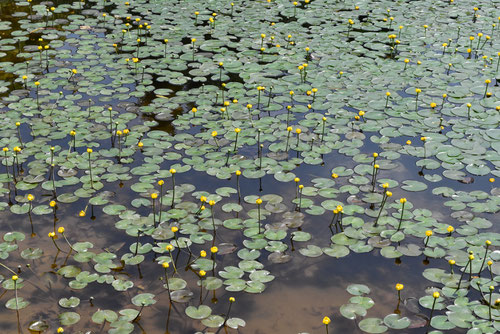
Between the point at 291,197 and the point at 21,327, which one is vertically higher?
the point at 291,197

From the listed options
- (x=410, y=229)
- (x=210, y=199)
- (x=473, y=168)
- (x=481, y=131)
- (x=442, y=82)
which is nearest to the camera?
(x=410, y=229)

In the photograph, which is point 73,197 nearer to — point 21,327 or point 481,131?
point 21,327

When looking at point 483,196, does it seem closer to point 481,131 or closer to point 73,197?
point 481,131

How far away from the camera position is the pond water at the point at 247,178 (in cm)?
334

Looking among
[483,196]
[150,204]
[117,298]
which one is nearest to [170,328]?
[117,298]

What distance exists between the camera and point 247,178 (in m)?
4.43

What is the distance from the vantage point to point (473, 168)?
175 inches

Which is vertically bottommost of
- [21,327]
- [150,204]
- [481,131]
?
[21,327]

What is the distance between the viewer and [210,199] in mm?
4082

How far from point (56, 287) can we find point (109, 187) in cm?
104

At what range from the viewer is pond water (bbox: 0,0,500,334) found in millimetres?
3336

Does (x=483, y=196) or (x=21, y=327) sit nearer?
(x=21, y=327)

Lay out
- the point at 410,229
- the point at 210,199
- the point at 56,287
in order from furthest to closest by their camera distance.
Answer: the point at 210,199
the point at 410,229
the point at 56,287

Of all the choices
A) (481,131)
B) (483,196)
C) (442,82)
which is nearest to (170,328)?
(483,196)
